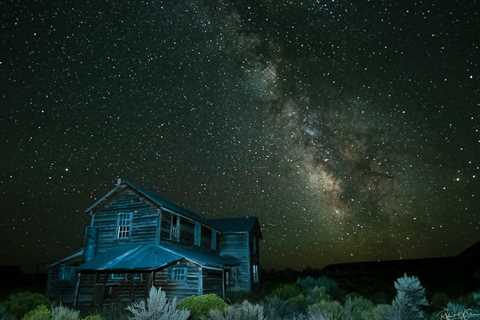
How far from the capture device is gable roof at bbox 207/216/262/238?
33000 mm

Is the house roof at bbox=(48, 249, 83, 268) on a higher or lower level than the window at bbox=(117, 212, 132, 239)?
lower

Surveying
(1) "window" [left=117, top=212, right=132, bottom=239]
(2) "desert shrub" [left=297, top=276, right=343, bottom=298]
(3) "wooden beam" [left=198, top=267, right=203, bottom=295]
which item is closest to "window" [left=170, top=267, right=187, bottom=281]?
(3) "wooden beam" [left=198, top=267, right=203, bottom=295]

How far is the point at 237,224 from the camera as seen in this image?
34.1m

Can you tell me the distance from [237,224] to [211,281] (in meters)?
11.7

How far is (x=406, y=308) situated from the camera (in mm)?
5324

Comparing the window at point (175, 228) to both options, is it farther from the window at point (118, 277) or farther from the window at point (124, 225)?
the window at point (118, 277)

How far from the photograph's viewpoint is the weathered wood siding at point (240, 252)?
31.3m

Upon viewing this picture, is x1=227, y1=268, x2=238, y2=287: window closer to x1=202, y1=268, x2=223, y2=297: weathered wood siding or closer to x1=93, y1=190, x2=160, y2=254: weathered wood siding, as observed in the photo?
x1=202, y1=268, x2=223, y2=297: weathered wood siding

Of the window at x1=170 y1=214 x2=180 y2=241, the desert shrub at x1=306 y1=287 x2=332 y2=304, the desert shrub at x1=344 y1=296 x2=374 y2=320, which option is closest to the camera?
the desert shrub at x1=344 y1=296 x2=374 y2=320

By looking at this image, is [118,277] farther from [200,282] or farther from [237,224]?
[237,224]

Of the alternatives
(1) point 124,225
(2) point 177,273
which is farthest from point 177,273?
(1) point 124,225

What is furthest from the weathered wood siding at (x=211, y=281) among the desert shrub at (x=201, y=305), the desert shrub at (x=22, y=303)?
the desert shrub at (x=201, y=305)

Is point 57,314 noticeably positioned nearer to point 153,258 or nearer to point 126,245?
point 153,258

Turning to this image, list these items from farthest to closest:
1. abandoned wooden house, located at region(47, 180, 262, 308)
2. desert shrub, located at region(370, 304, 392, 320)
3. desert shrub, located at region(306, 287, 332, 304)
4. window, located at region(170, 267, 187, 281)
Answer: window, located at region(170, 267, 187, 281), abandoned wooden house, located at region(47, 180, 262, 308), desert shrub, located at region(306, 287, 332, 304), desert shrub, located at region(370, 304, 392, 320)
